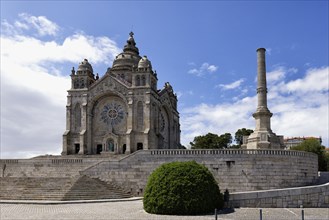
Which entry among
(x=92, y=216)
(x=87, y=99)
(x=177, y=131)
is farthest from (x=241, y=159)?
(x=177, y=131)

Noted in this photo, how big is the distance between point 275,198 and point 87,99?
3360 cm

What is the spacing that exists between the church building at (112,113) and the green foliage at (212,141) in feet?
62.5

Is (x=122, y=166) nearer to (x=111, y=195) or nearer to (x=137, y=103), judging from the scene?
(x=111, y=195)

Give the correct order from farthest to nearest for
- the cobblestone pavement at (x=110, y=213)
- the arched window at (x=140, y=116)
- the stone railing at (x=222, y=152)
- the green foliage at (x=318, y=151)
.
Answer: the green foliage at (x=318, y=151) < the arched window at (x=140, y=116) < the stone railing at (x=222, y=152) < the cobblestone pavement at (x=110, y=213)

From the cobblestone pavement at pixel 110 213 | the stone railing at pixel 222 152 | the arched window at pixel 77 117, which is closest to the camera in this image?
the cobblestone pavement at pixel 110 213

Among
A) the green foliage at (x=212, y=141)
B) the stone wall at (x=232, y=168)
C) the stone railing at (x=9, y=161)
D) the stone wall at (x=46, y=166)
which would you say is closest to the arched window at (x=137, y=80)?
the stone wall at (x=46, y=166)

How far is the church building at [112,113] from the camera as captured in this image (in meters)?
51.1

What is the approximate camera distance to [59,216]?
826 inches

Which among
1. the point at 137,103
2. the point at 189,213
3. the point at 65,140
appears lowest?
the point at 189,213

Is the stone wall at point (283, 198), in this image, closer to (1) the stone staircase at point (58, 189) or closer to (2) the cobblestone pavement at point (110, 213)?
(2) the cobblestone pavement at point (110, 213)

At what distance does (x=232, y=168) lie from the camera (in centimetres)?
3278

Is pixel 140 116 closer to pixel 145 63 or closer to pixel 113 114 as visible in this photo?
pixel 113 114

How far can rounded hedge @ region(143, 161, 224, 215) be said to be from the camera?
22328 millimetres

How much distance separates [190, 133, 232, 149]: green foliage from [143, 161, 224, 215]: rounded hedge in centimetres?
4812
